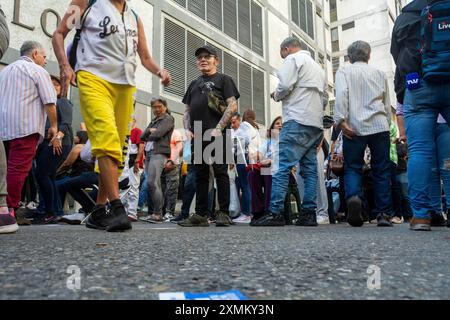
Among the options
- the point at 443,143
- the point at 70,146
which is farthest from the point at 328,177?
the point at 70,146

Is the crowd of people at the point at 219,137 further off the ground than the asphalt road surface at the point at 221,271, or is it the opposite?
the crowd of people at the point at 219,137

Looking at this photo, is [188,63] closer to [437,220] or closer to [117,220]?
[437,220]

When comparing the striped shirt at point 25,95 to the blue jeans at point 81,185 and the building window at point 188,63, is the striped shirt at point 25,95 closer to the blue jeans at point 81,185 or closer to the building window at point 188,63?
the blue jeans at point 81,185

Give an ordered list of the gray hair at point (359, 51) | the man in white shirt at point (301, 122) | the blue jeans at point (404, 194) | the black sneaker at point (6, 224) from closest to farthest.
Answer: the black sneaker at point (6, 224), the man in white shirt at point (301, 122), the gray hair at point (359, 51), the blue jeans at point (404, 194)

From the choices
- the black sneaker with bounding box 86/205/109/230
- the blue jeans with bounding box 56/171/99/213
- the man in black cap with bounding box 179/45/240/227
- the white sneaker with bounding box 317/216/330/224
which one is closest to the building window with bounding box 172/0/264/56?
the blue jeans with bounding box 56/171/99/213

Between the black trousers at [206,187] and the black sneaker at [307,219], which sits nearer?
the black trousers at [206,187]

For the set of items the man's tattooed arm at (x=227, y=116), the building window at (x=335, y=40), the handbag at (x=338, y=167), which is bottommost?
the handbag at (x=338, y=167)

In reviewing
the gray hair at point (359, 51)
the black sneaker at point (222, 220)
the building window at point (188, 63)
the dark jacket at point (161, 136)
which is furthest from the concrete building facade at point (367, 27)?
the black sneaker at point (222, 220)

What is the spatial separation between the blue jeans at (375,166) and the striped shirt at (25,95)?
8.70ft

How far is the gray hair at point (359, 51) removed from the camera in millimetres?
3988

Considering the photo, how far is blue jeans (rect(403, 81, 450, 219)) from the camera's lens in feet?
9.24

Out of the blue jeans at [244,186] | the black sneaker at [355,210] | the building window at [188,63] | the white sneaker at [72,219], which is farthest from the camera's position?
the building window at [188,63]

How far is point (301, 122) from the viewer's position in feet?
12.6
